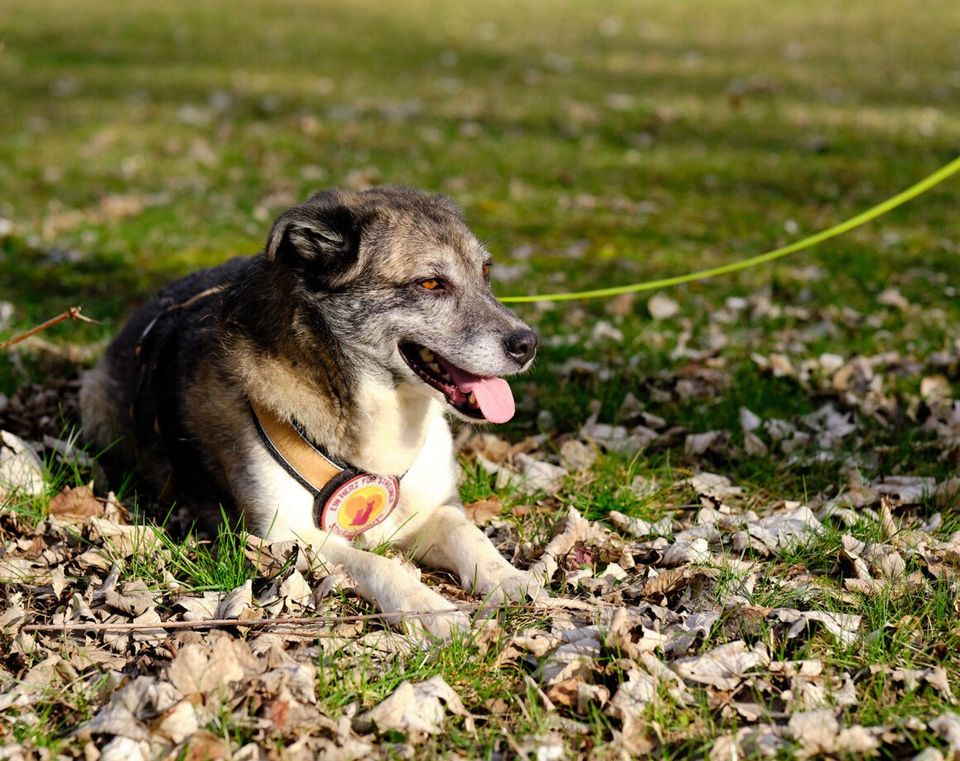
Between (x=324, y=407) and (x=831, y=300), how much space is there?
486 cm

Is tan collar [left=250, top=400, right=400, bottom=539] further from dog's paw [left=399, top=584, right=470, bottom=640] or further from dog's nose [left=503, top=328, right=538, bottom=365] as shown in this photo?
dog's nose [left=503, top=328, right=538, bottom=365]

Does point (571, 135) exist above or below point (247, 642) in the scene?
above

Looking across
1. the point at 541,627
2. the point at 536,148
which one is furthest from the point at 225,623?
the point at 536,148

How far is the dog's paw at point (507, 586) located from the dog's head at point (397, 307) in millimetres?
650

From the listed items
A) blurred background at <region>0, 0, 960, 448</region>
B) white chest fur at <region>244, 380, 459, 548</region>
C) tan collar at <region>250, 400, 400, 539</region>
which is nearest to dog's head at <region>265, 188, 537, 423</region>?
white chest fur at <region>244, 380, 459, 548</region>

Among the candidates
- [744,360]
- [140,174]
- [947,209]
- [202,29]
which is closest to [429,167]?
[140,174]

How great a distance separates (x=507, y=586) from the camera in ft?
12.6

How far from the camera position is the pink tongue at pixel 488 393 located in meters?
4.16

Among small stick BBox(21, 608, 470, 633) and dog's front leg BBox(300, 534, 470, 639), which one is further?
dog's front leg BBox(300, 534, 470, 639)

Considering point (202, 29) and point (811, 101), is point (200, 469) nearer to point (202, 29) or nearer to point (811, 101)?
point (811, 101)

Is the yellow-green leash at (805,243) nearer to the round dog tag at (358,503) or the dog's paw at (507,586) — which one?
the round dog tag at (358,503)

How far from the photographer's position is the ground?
3121 millimetres

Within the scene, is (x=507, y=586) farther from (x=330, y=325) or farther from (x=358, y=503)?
(x=330, y=325)

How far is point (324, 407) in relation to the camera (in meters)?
4.15
